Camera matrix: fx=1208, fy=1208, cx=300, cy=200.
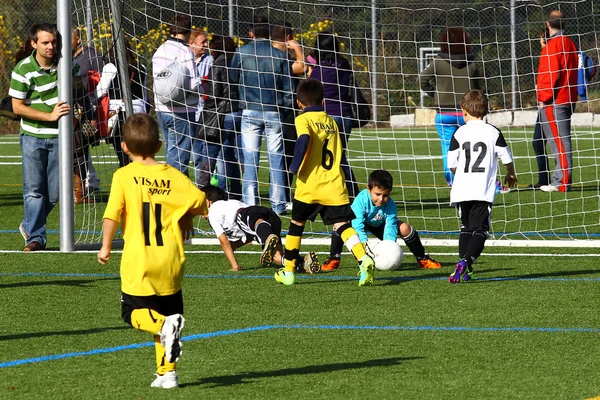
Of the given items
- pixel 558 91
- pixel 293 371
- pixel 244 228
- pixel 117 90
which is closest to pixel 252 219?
pixel 244 228

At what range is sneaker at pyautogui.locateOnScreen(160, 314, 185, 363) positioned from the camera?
17.2ft

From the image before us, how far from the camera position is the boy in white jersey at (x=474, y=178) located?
877 centimetres

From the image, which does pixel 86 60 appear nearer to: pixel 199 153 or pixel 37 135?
pixel 37 135

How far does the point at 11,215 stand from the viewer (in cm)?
1361

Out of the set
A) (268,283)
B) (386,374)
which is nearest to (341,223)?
(268,283)

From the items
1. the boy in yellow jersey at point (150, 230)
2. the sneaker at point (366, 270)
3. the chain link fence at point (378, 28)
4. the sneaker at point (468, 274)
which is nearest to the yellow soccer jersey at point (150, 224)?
the boy in yellow jersey at point (150, 230)

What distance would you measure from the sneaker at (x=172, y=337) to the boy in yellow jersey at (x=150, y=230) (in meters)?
0.14

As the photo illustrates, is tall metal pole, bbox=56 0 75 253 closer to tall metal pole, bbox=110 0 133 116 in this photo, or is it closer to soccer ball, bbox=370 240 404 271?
tall metal pole, bbox=110 0 133 116

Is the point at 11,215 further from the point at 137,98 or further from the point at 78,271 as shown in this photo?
the point at 78,271

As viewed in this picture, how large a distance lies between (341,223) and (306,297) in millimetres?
885

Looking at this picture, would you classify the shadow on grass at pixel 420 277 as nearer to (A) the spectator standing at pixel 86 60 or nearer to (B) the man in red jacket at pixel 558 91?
(A) the spectator standing at pixel 86 60

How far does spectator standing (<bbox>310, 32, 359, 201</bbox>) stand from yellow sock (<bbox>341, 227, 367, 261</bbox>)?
14.1 ft

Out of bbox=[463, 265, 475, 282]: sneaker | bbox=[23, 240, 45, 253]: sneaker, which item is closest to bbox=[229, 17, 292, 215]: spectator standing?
bbox=[23, 240, 45, 253]: sneaker

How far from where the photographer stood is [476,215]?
8.86 meters
